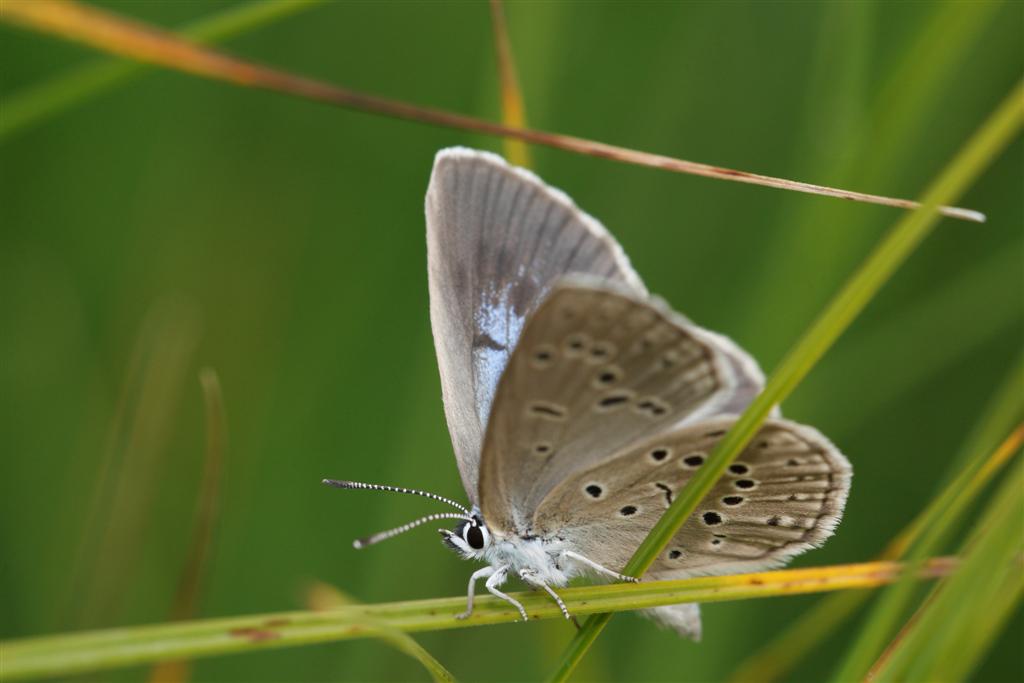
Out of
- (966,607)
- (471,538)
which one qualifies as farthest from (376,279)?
(966,607)

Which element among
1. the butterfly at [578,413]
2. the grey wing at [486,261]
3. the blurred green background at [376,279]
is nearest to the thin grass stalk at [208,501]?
the butterfly at [578,413]

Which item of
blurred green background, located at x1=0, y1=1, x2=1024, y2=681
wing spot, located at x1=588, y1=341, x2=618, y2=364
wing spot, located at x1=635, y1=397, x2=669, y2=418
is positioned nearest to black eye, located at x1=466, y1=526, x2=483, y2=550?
wing spot, located at x1=635, y1=397, x2=669, y2=418

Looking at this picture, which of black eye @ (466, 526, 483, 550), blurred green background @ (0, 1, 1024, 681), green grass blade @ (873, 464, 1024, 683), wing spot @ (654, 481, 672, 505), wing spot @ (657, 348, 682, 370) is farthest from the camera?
blurred green background @ (0, 1, 1024, 681)

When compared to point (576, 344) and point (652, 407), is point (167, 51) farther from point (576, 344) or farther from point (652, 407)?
point (652, 407)

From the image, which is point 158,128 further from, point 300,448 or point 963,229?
point 963,229

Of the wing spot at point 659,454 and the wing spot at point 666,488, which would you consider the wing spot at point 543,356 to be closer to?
the wing spot at point 659,454

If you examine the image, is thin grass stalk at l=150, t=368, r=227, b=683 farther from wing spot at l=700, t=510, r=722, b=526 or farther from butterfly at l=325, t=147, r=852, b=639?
wing spot at l=700, t=510, r=722, b=526
